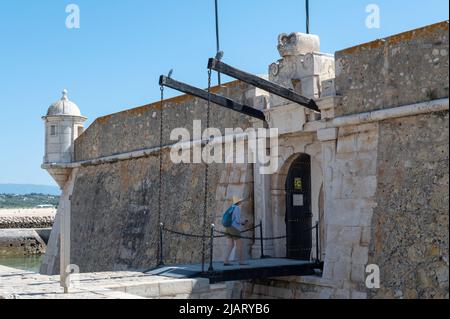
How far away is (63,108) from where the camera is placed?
16.1m

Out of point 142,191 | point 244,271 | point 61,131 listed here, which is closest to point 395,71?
point 244,271

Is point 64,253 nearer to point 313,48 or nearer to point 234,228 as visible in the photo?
point 234,228

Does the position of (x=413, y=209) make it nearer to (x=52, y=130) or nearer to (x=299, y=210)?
(x=299, y=210)

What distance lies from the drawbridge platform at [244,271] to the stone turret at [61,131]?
8257 millimetres

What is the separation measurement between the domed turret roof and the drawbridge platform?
827 cm

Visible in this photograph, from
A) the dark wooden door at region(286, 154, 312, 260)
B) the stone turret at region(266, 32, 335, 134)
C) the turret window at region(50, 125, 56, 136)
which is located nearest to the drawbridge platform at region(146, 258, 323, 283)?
the dark wooden door at region(286, 154, 312, 260)

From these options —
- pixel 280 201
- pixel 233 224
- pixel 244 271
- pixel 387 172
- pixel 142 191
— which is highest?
pixel 387 172

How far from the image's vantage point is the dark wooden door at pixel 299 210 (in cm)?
979

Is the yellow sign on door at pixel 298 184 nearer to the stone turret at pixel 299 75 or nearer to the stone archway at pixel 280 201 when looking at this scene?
the stone archway at pixel 280 201

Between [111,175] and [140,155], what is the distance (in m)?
1.59

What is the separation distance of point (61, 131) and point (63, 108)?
1.91 ft

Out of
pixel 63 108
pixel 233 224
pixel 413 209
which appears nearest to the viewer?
pixel 413 209

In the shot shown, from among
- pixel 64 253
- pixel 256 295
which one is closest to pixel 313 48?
pixel 256 295

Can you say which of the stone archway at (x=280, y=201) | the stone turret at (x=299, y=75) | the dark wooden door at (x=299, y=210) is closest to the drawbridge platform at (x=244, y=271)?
the stone archway at (x=280, y=201)
